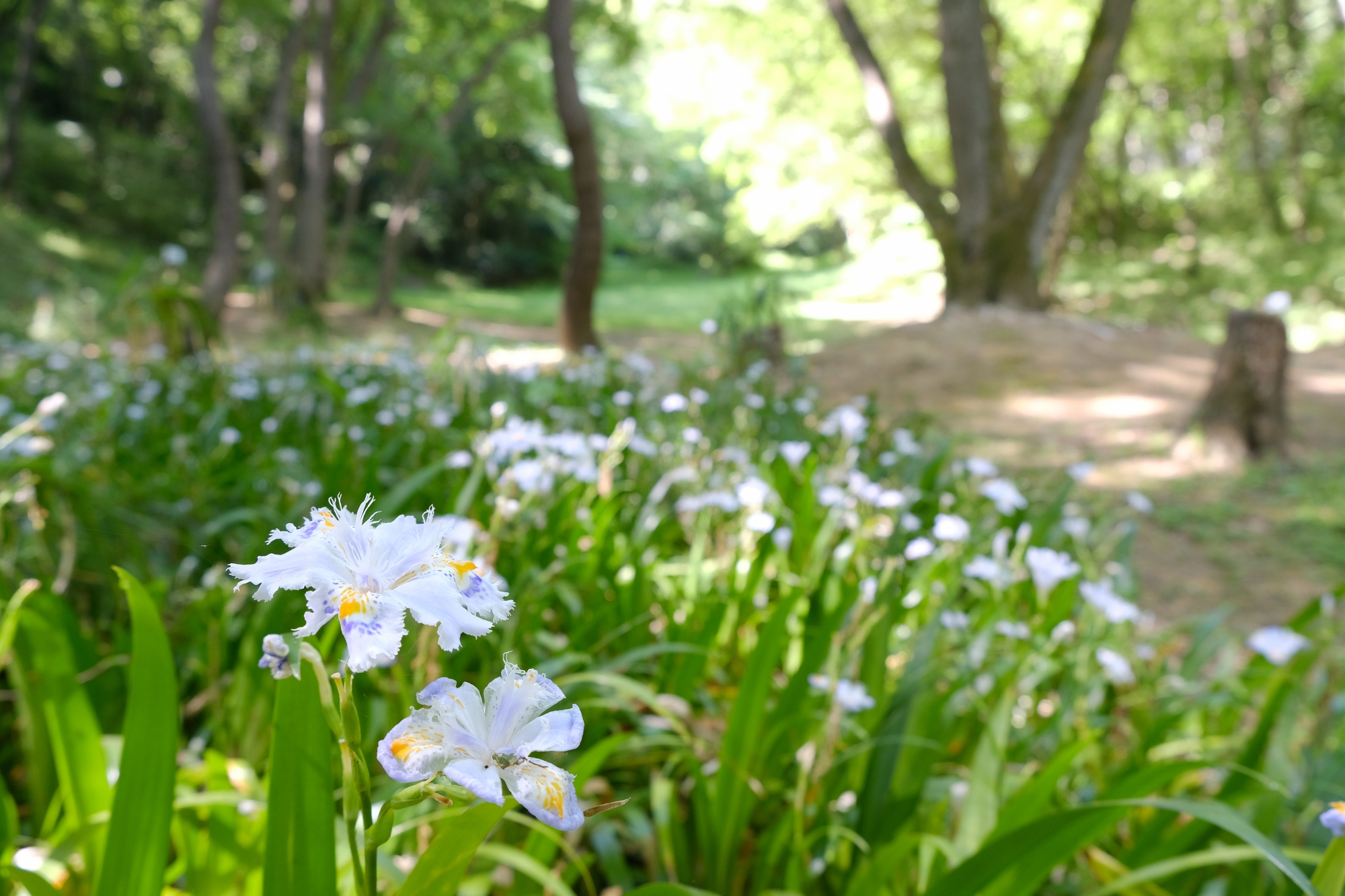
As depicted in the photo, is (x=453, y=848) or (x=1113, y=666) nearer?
(x=453, y=848)

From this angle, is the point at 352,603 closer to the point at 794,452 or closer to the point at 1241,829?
the point at 1241,829

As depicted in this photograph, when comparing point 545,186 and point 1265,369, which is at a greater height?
point 545,186

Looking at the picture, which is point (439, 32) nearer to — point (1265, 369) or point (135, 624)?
point (1265, 369)

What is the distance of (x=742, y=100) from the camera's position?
1295cm

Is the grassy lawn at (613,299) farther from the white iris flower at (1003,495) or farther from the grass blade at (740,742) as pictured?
the grass blade at (740,742)

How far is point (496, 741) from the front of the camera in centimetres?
43

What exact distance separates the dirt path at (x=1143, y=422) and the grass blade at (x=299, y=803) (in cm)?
302

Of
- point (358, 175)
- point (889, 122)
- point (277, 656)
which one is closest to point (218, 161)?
point (889, 122)

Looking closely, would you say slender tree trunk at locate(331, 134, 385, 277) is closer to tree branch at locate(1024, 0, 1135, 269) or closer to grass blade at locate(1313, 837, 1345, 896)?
tree branch at locate(1024, 0, 1135, 269)

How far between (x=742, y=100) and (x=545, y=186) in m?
8.67

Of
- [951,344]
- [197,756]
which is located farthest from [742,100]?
[197,756]

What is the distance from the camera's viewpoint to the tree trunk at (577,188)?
253 inches

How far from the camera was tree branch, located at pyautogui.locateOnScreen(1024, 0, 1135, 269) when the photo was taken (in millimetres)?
6859

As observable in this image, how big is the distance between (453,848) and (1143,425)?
5348 mm
